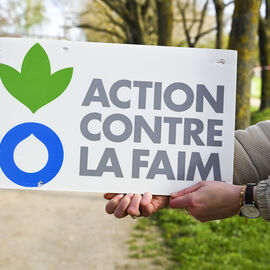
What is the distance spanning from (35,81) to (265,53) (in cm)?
1334

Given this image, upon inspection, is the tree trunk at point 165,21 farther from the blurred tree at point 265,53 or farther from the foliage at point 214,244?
the blurred tree at point 265,53

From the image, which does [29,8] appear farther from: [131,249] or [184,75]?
[184,75]

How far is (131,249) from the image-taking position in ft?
17.5

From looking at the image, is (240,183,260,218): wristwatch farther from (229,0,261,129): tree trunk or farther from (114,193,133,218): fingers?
(229,0,261,129): tree trunk

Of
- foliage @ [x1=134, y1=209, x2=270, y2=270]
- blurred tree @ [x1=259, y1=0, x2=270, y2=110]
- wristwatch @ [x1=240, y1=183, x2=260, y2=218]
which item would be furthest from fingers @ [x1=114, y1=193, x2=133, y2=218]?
blurred tree @ [x1=259, y1=0, x2=270, y2=110]

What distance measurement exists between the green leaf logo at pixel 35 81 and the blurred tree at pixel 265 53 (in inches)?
499

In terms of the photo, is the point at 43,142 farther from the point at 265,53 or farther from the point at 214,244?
the point at 265,53

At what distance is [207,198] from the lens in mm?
1979

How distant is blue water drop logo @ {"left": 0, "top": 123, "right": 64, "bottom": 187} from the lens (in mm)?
2059

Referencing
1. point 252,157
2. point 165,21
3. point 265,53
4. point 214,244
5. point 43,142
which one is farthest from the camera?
point 265,53

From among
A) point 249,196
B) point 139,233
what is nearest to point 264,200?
point 249,196

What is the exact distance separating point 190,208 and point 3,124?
979mm

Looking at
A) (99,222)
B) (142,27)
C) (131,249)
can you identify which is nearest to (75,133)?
(131,249)

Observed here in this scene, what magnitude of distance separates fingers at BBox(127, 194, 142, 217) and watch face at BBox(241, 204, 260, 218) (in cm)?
50
